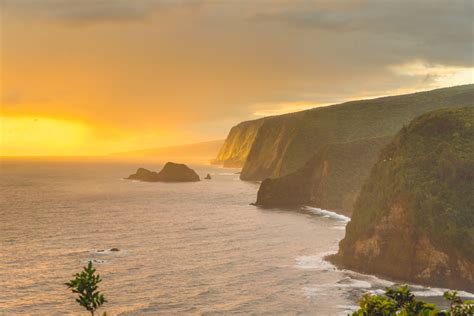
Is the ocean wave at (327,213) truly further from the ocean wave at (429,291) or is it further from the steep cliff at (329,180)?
the ocean wave at (429,291)

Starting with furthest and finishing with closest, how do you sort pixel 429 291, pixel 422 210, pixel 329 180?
1. pixel 329 180
2. pixel 422 210
3. pixel 429 291

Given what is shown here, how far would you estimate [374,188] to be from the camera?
8419cm

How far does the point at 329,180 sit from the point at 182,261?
2894 inches

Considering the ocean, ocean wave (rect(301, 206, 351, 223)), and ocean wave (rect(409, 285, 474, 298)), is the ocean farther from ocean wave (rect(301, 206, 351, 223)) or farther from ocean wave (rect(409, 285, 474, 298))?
ocean wave (rect(409, 285, 474, 298))

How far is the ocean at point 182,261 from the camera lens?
58.9 meters

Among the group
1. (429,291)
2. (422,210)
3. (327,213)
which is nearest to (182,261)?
(429,291)

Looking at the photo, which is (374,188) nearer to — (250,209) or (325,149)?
(250,209)

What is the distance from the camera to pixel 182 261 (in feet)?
252

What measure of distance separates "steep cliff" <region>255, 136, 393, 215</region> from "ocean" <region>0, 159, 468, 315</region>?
27.5ft

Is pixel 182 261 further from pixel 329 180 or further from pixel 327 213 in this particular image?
pixel 329 180

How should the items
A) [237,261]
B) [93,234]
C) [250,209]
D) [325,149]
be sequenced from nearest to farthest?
[237,261], [93,234], [250,209], [325,149]

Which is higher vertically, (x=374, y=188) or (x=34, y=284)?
(x=374, y=188)

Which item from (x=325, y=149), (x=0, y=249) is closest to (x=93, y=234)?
(x=0, y=249)

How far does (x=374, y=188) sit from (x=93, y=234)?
51982mm
